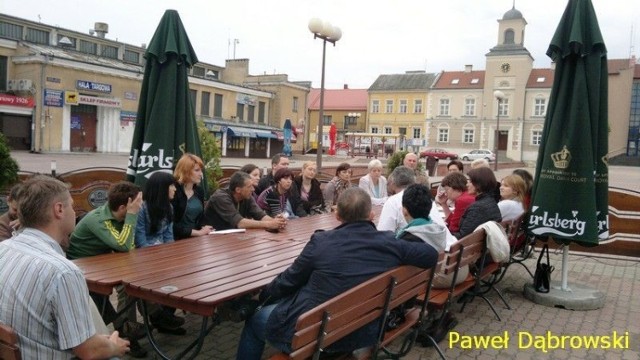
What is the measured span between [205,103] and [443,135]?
3156 centimetres

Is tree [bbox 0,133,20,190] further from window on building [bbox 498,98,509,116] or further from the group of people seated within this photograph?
window on building [bbox 498,98,509,116]

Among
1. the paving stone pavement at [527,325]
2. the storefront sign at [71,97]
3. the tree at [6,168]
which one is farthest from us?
the storefront sign at [71,97]

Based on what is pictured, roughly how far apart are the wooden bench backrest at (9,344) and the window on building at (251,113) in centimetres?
4314

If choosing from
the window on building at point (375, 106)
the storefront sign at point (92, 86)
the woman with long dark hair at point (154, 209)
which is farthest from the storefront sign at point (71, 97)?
the window on building at point (375, 106)

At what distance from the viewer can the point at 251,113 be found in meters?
44.9

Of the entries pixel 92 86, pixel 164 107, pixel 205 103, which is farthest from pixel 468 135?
pixel 164 107

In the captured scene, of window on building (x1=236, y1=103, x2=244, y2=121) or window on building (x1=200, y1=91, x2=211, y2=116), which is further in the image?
window on building (x1=236, y1=103, x2=244, y2=121)

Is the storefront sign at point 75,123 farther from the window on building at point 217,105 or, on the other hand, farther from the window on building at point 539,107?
the window on building at point 539,107

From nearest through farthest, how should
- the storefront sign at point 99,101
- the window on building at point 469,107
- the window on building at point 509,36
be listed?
1. the storefront sign at point 99,101
2. the window on building at point 509,36
3. the window on building at point 469,107

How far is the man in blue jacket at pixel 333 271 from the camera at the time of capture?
2.76 metres

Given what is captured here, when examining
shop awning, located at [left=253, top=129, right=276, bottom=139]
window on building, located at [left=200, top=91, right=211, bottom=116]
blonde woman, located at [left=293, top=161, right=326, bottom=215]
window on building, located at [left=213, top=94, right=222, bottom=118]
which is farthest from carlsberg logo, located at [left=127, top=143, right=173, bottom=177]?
shop awning, located at [left=253, top=129, right=276, bottom=139]

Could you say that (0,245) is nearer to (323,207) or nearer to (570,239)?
(570,239)

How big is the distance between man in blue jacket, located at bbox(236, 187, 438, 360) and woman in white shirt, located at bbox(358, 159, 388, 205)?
4696mm

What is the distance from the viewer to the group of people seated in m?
2.04
